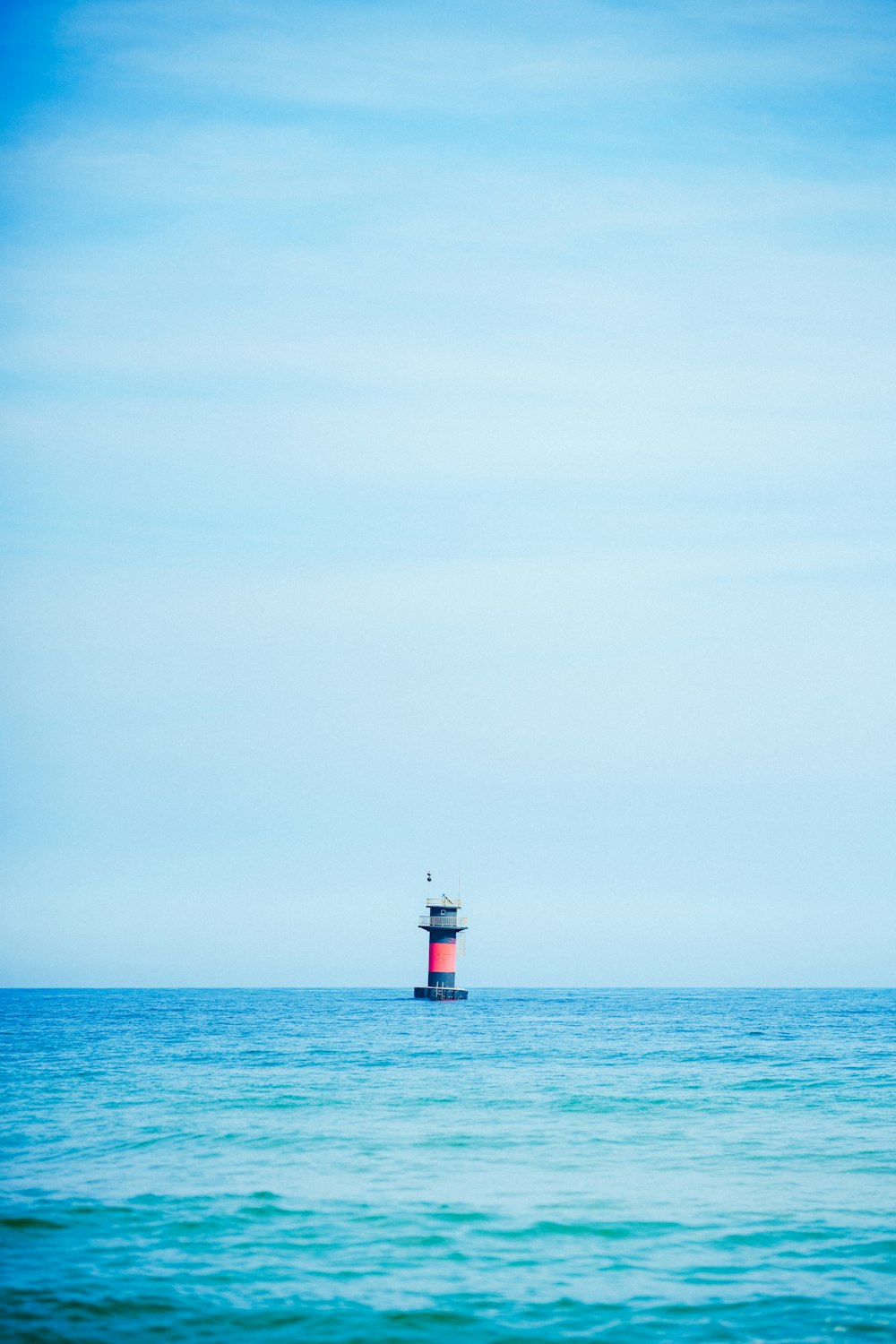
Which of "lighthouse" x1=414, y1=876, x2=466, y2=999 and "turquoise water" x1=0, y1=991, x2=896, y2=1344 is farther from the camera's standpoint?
"lighthouse" x1=414, y1=876, x2=466, y2=999

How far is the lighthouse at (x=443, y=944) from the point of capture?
7350cm

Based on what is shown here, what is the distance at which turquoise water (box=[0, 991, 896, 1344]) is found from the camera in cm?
1228

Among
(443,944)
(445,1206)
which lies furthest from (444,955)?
(445,1206)

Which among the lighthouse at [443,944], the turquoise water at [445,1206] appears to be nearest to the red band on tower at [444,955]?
the lighthouse at [443,944]

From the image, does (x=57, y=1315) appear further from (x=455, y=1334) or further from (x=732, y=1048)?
(x=732, y=1048)

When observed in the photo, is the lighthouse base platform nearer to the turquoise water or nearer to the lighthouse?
the lighthouse

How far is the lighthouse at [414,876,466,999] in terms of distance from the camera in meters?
73.5

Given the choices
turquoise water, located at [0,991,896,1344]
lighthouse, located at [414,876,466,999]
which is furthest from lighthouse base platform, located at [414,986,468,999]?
turquoise water, located at [0,991,896,1344]

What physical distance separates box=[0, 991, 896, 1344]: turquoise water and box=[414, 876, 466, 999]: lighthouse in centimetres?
3773

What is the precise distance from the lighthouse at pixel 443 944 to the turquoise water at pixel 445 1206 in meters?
37.7

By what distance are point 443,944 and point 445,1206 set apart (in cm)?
5899

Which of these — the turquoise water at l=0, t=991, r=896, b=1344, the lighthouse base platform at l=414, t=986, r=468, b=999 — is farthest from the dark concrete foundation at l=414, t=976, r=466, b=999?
the turquoise water at l=0, t=991, r=896, b=1344

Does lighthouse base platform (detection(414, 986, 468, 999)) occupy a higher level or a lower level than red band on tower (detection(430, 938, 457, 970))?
lower

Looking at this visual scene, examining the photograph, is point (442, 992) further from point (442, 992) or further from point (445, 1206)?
point (445, 1206)
